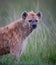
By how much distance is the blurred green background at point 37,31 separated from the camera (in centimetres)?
417

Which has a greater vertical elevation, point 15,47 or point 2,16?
point 2,16

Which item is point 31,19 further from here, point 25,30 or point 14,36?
point 14,36

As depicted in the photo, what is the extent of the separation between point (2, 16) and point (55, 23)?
0.52m

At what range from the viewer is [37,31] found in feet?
13.6

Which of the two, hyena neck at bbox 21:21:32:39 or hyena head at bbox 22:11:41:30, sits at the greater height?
hyena head at bbox 22:11:41:30

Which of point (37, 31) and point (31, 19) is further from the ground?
A: point (31, 19)

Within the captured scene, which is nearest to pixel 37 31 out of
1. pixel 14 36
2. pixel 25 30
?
pixel 25 30

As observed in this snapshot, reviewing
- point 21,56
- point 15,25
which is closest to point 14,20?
point 15,25

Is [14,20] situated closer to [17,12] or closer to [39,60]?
[17,12]

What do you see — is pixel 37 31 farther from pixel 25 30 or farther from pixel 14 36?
pixel 14 36

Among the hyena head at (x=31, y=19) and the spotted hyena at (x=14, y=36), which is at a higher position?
the hyena head at (x=31, y=19)

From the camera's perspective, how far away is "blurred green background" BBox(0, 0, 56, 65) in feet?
13.7

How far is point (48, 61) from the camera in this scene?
13.8 ft

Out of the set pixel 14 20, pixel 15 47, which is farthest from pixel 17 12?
pixel 15 47
